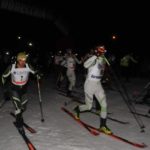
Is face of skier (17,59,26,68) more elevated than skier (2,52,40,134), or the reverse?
face of skier (17,59,26,68)

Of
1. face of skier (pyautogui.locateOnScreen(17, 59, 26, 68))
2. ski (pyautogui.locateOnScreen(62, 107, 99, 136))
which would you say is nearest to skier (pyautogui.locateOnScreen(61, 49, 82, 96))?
ski (pyautogui.locateOnScreen(62, 107, 99, 136))

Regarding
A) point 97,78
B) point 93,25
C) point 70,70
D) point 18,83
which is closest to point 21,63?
point 18,83

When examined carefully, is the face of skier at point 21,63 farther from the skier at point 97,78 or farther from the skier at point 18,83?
the skier at point 97,78

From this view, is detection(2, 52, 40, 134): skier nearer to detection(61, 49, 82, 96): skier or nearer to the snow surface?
the snow surface

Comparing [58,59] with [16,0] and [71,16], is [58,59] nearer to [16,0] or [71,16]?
[16,0]

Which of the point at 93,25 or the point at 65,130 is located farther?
the point at 93,25

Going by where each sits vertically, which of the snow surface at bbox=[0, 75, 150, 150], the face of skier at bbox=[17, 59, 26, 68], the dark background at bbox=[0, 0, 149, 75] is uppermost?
the dark background at bbox=[0, 0, 149, 75]

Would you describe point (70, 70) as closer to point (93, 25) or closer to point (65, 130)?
point (65, 130)

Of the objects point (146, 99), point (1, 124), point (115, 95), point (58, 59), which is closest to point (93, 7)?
point (58, 59)

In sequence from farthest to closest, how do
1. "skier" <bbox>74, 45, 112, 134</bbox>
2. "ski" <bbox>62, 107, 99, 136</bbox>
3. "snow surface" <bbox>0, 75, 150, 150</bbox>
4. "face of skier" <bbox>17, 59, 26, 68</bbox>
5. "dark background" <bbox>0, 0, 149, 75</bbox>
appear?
1. "dark background" <bbox>0, 0, 149, 75</bbox>
2. "skier" <bbox>74, 45, 112, 134</bbox>
3. "face of skier" <bbox>17, 59, 26, 68</bbox>
4. "ski" <bbox>62, 107, 99, 136</bbox>
5. "snow surface" <bbox>0, 75, 150, 150</bbox>

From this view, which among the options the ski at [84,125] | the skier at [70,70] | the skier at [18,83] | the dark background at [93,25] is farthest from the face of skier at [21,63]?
the dark background at [93,25]

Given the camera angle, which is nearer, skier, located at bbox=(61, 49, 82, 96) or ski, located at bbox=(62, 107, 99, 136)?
ski, located at bbox=(62, 107, 99, 136)

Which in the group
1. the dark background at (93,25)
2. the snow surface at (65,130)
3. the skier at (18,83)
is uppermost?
the dark background at (93,25)

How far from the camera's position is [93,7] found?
110 feet
